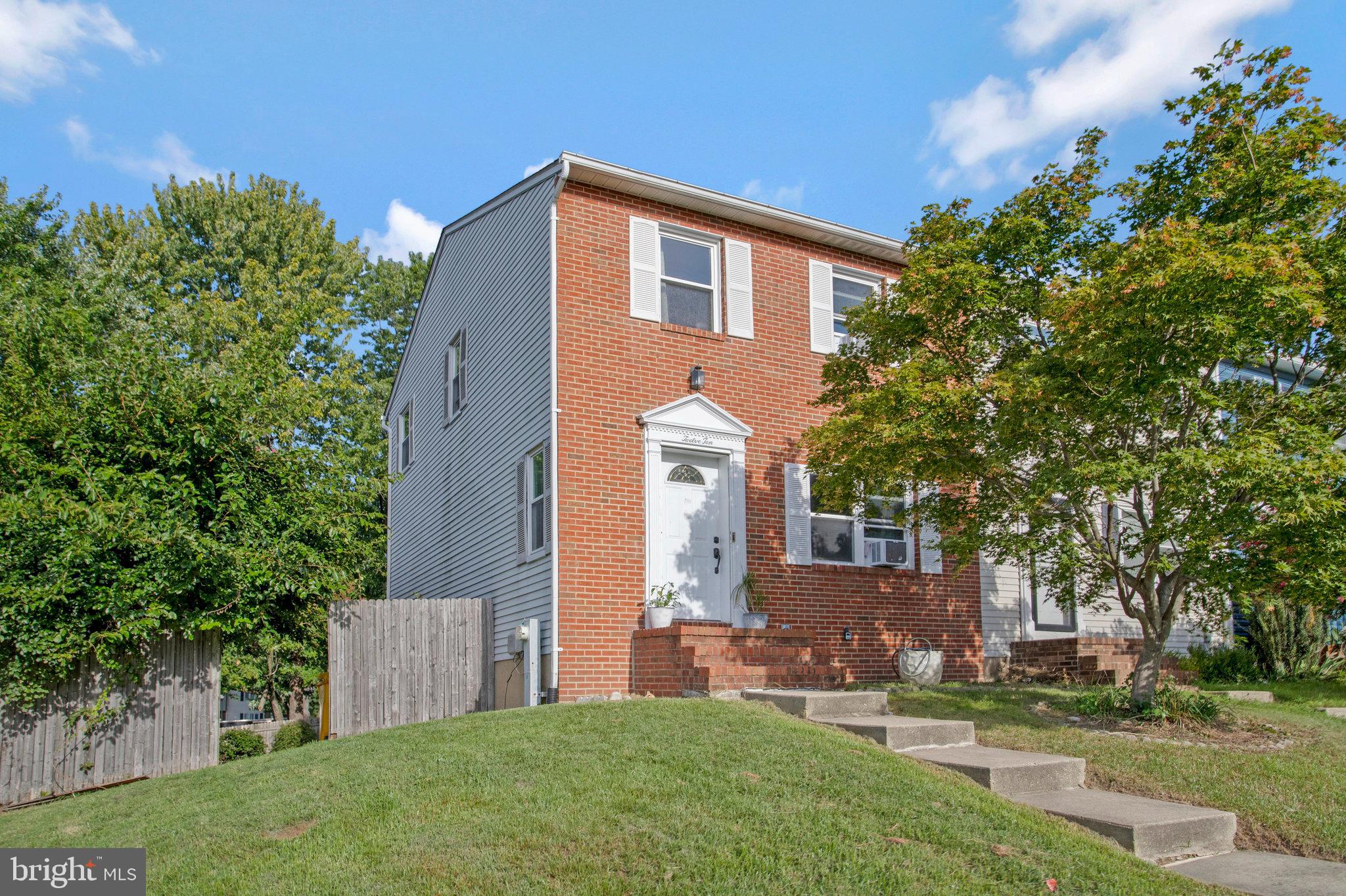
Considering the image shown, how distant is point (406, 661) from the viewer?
11812 millimetres

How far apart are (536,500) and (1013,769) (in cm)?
673

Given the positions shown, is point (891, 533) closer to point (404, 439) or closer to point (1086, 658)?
point (1086, 658)

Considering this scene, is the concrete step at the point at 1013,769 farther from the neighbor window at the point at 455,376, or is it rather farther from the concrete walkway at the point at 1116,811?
the neighbor window at the point at 455,376

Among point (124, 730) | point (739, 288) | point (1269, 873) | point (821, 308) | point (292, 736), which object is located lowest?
point (292, 736)

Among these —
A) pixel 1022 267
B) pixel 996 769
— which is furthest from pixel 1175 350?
pixel 996 769

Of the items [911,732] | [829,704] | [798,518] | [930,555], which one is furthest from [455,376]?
[911,732]

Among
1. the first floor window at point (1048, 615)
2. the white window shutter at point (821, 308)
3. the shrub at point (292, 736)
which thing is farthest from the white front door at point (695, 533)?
the shrub at point (292, 736)

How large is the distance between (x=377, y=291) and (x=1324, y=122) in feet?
89.5

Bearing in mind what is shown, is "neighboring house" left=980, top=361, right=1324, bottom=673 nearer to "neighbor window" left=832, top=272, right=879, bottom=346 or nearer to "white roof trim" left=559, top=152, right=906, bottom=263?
"neighbor window" left=832, top=272, right=879, bottom=346

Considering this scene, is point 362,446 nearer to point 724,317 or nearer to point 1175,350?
point 724,317

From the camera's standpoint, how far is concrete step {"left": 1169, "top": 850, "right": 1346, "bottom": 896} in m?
4.73

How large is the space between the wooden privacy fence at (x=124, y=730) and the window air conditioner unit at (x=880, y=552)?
7.84 meters

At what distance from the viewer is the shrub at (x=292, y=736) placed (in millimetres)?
14516

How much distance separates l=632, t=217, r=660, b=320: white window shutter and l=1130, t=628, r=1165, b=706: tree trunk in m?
6.29
